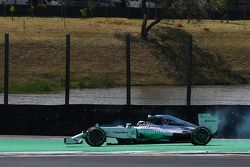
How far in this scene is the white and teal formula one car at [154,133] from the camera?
20484 millimetres

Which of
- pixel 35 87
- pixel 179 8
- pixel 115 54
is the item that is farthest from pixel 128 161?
pixel 179 8

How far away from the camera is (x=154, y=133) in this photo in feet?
67.5

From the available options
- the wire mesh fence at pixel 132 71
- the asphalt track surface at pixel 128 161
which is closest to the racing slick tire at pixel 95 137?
the asphalt track surface at pixel 128 161

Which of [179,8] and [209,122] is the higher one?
[179,8]

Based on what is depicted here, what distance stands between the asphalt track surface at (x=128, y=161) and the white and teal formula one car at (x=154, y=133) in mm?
2516

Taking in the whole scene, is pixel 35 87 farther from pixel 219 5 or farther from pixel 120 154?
pixel 219 5

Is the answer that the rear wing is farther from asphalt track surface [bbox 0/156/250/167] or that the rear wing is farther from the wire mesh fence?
the wire mesh fence

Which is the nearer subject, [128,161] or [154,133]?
[128,161]

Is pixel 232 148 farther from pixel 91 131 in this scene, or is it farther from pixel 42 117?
pixel 42 117

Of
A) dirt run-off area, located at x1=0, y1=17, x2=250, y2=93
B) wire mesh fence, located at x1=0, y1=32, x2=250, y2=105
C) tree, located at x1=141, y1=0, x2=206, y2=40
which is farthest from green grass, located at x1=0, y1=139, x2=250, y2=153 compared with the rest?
tree, located at x1=141, y1=0, x2=206, y2=40

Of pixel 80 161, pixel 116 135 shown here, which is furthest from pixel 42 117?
pixel 80 161

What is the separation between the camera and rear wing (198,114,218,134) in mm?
20906

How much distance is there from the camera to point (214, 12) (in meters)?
68.8

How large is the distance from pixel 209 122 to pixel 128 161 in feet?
14.8
